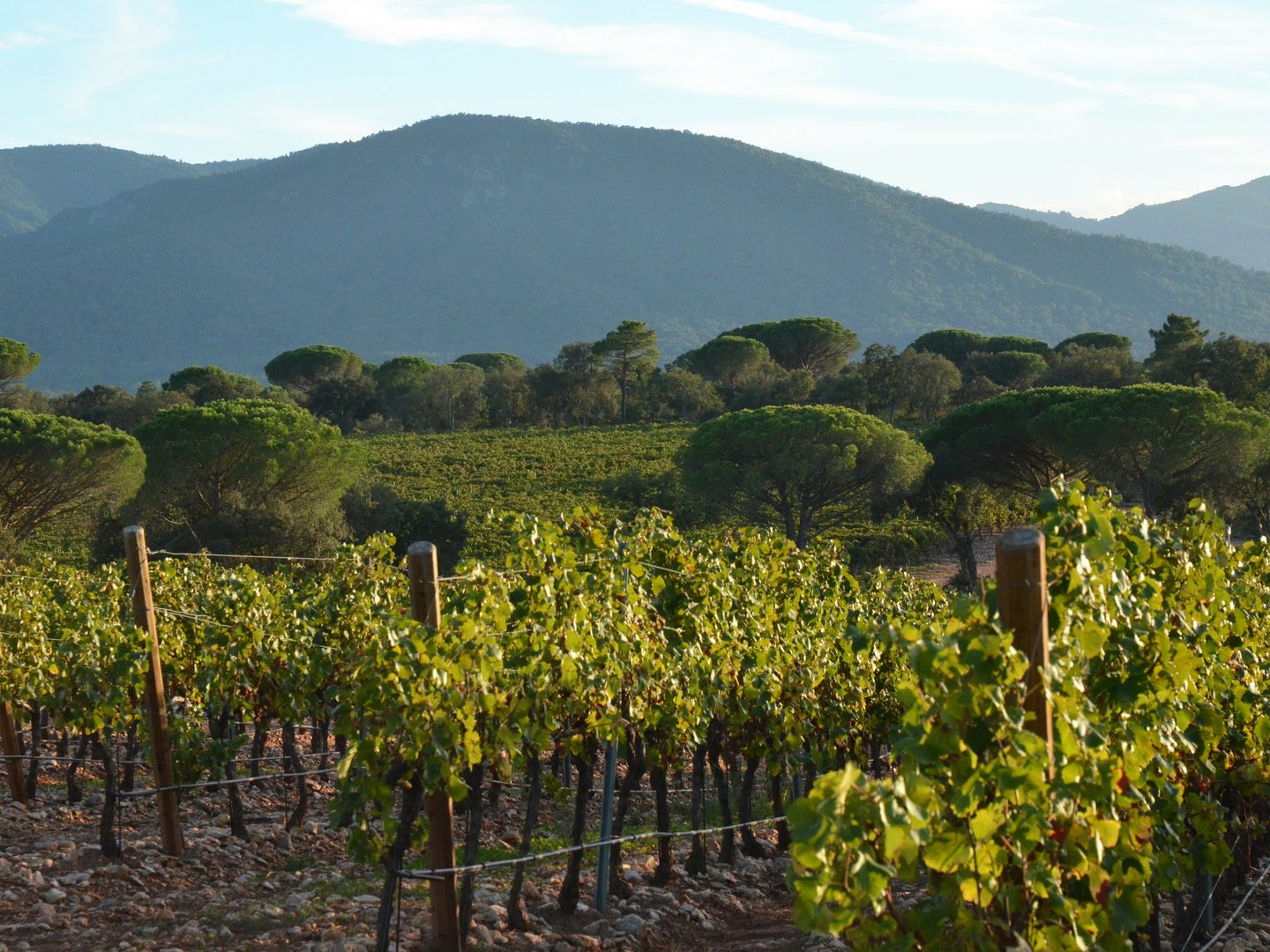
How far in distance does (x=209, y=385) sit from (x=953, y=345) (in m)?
37.3

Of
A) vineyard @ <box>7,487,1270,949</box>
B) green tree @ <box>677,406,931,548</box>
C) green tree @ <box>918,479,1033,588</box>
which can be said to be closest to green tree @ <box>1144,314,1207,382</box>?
green tree @ <box>918,479,1033,588</box>

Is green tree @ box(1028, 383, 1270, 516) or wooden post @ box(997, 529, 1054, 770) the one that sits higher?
wooden post @ box(997, 529, 1054, 770)

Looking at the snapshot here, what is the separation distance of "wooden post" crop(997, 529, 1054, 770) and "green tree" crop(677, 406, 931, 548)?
2739 centimetres

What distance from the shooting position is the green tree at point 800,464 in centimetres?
3073

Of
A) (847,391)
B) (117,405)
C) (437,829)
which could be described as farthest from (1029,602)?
(117,405)

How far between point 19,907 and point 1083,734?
6.21 m

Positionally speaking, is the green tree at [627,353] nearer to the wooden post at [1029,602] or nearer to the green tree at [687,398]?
the green tree at [687,398]

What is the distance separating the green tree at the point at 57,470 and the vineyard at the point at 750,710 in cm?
1826

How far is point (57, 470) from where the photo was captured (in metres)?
29.2

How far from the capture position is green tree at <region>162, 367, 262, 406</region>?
5281 centimetres

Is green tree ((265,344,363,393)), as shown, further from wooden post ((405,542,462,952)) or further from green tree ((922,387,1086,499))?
wooden post ((405,542,462,952))

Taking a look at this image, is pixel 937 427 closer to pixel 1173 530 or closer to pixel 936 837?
pixel 1173 530

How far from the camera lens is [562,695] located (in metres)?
6.12

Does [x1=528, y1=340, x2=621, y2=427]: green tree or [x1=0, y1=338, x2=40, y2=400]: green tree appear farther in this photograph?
[x1=528, y1=340, x2=621, y2=427]: green tree
